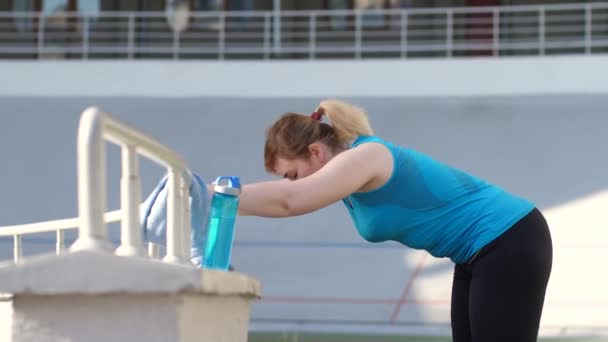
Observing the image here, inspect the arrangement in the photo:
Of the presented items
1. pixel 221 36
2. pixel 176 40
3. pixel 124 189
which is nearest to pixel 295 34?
pixel 221 36

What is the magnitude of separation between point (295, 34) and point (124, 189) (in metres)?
11.8

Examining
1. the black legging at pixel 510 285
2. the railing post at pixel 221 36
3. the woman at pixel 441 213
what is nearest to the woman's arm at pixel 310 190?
the woman at pixel 441 213

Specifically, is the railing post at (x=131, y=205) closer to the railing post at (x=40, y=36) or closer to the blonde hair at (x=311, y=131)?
the blonde hair at (x=311, y=131)

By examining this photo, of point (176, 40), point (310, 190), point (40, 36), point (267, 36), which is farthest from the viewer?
point (176, 40)

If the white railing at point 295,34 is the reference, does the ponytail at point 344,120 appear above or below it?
below

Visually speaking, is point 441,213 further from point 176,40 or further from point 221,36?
point 176,40

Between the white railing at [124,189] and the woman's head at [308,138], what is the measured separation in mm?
210

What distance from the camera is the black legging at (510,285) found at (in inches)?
96.3

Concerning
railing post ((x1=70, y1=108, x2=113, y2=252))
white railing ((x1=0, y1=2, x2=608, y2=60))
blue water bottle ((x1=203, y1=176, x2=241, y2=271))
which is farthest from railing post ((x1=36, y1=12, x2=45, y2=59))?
railing post ((x1=70, y1=108, x2=113, y2=252))

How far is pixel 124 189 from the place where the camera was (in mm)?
1839

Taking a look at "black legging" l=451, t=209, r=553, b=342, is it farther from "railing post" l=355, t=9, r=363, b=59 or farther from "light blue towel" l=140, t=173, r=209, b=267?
"railing post" l=355, t=9, r=363, b=59

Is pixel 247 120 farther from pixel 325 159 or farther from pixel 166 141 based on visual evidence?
pixel 325 159

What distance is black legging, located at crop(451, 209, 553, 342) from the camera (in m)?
2.45

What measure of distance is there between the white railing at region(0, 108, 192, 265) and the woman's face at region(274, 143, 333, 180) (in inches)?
8.8
